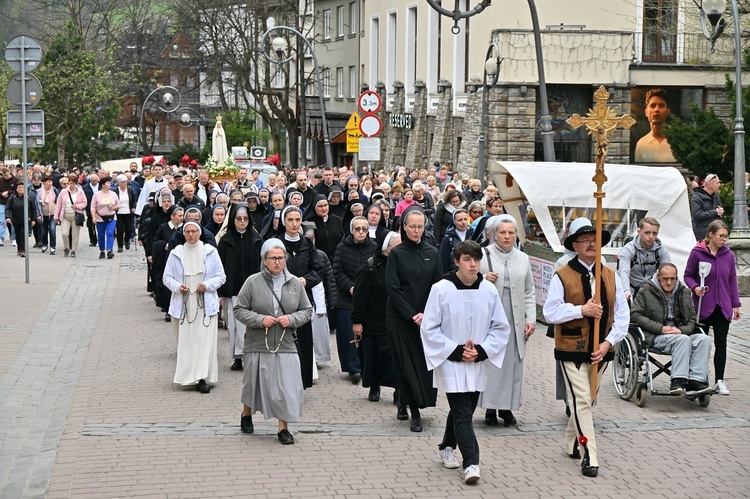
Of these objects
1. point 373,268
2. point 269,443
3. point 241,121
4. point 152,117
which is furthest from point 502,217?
point 152,117

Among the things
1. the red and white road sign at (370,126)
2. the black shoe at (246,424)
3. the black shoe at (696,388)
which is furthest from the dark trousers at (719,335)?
the red and white road sign at (370,126)

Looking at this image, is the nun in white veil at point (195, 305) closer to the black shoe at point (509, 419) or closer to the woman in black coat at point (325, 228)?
the black shoe at point (509, 419)

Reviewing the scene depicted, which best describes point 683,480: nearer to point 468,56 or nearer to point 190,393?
point 190,393

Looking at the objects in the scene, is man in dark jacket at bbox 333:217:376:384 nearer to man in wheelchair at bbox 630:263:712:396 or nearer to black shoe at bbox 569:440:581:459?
man in wheelchair at bbox 630:263:712:396

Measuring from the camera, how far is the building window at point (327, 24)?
66875 millimetres

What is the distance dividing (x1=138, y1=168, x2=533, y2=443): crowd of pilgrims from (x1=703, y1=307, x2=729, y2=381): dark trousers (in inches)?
92.6

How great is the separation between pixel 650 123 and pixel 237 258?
29.0m

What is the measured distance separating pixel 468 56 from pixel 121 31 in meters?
36.6

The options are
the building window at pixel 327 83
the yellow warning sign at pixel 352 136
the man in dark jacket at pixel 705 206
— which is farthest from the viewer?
the building window at pixel 327 83

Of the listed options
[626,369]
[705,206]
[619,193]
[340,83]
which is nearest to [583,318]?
[626,369]

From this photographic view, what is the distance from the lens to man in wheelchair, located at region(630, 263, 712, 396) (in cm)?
1125

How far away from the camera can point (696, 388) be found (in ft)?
36.9

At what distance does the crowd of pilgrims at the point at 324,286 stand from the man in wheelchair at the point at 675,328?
1.58 metres

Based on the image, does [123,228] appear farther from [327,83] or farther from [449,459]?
[327,83]
